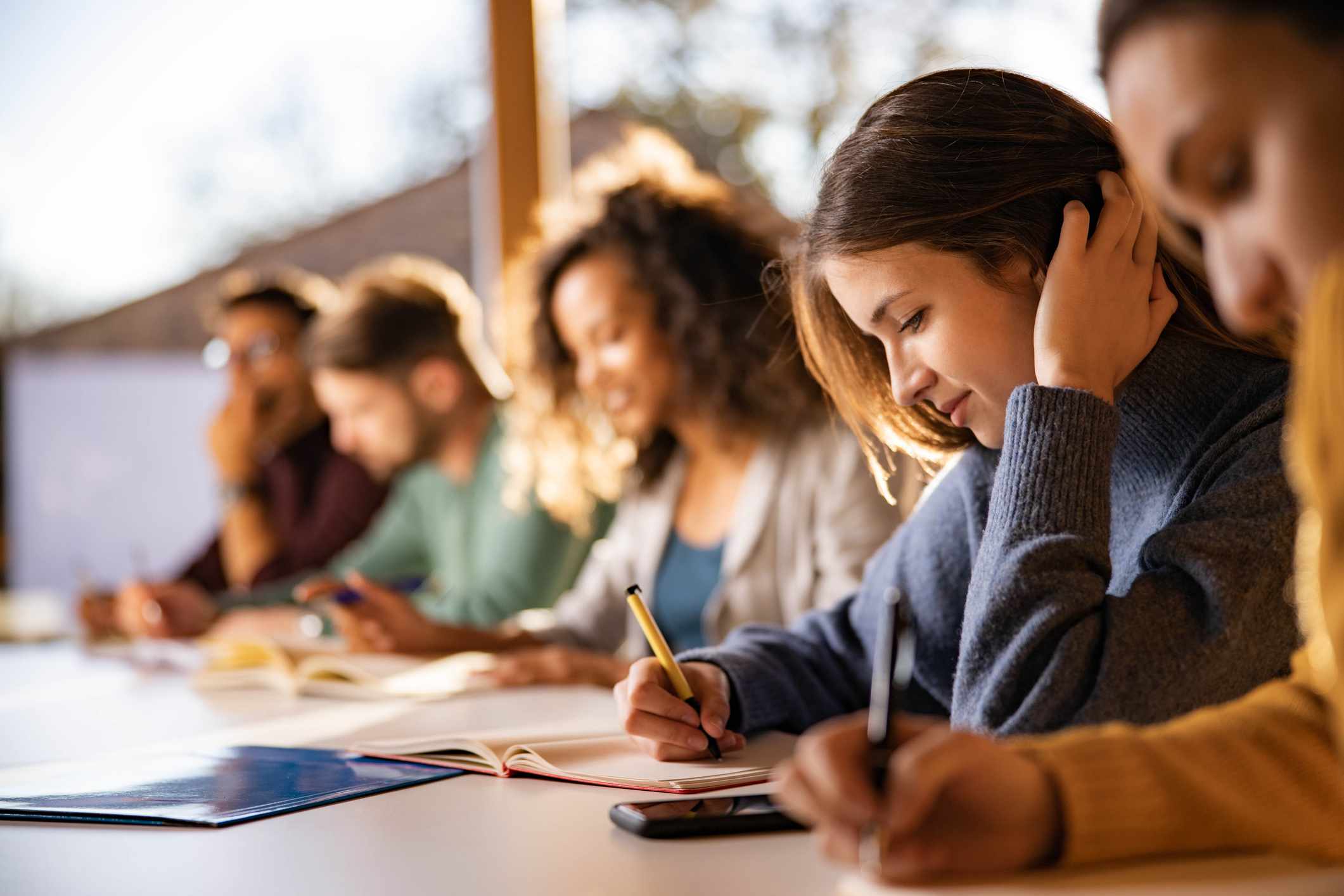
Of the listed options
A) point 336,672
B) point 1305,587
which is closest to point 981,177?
point 1305,587

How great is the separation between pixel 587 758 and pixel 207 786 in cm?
29

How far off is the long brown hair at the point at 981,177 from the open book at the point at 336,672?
2.47ft

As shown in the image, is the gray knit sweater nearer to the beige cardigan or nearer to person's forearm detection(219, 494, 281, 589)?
the beige cardigan

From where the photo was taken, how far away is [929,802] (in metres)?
0.54

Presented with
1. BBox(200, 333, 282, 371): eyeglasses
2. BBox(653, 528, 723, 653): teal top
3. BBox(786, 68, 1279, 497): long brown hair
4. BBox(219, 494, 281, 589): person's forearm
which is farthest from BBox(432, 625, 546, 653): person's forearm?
BBox(200, 333, 282, 371): eyeglasses

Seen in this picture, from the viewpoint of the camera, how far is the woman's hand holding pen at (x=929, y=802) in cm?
54

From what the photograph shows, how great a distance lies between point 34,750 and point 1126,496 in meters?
1.04

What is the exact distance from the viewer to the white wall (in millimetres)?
2988

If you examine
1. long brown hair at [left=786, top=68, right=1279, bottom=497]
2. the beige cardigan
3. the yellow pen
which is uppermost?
long brown hair at [left=786, top=68, right=1279, bottom=497]

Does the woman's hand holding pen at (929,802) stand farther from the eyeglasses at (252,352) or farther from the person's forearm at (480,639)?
the eyeglasses at (252,352)

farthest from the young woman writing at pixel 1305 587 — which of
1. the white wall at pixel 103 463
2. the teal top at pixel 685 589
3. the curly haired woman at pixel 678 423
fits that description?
the white wall at pixel 103 463

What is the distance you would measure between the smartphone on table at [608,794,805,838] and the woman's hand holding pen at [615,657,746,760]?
0.56 ft

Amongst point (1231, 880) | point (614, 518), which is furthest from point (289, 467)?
point (1231, 880)

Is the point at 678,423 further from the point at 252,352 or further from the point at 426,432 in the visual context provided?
the point at 252,352
